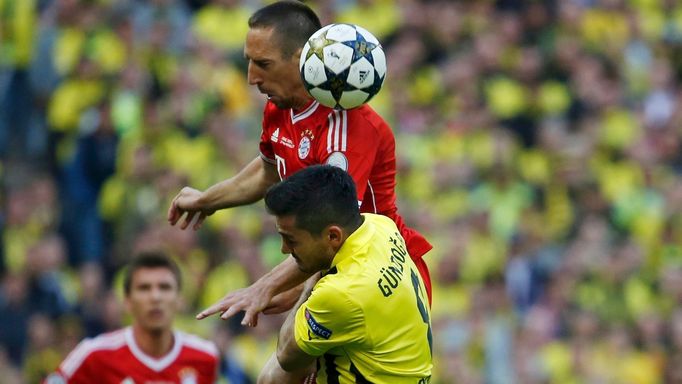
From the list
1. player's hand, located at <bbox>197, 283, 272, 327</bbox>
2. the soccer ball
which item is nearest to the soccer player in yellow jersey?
player's hand, located at <bbox>197, 283, 272, 327</bbox>

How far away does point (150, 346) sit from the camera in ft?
34.1

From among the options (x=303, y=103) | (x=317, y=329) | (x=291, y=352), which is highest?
(x=303, y=103)

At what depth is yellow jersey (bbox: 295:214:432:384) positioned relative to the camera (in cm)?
688

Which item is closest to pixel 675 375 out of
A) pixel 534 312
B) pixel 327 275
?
pixel 534 312

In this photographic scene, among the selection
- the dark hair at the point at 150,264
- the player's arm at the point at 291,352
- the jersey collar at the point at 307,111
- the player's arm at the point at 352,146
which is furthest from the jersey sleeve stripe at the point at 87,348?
the player's arm at the point at 352,146

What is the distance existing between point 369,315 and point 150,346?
3769 mm

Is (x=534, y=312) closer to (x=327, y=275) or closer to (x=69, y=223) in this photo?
(x=69, y=223)

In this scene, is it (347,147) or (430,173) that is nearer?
(347,147)

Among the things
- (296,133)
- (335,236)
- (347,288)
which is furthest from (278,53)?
(347,288)

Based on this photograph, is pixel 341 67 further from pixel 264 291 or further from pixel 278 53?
pixel 264 291

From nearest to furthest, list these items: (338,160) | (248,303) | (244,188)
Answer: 1. (338,160)
2. (248,303)
3. (244,188)

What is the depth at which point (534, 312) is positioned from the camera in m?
14.6

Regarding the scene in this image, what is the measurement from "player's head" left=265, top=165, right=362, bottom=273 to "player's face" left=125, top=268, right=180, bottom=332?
3.48 meters

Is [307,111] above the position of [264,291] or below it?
above
